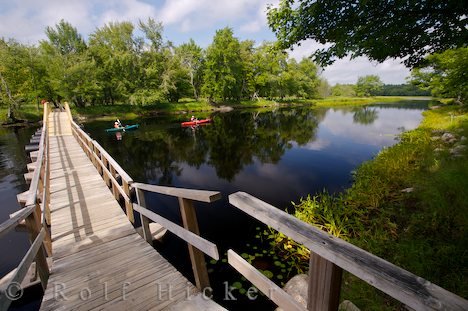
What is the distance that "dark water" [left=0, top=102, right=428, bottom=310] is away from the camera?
6613mm

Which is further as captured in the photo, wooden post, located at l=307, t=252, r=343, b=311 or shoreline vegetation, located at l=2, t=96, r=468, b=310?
shoreline vegetation, located at l=2, t=96, r=468, b=310

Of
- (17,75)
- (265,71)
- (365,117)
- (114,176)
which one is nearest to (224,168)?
(114,176)

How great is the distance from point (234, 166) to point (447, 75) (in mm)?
19590

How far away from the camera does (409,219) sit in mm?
6195

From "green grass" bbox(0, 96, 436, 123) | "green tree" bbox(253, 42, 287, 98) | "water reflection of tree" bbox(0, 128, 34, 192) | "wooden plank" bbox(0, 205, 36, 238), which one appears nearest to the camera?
"wooden plank" bbox(0, 205, 36, 238)

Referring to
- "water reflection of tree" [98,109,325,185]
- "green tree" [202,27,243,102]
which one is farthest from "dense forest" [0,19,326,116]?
"water reflection of tree" [98,109,325,185]

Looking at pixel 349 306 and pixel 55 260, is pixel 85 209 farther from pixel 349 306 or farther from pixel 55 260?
pixel 349 306

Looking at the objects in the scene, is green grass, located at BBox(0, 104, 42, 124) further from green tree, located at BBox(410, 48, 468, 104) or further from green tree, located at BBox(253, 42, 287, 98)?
green tree, located at BBox(253, 42, 287, 98)

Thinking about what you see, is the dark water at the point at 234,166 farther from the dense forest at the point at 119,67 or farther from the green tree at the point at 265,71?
the green tree at the point at 265,71

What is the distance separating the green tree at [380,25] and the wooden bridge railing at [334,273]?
5.54 m

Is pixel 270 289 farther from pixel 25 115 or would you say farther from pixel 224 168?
pixel 25 115

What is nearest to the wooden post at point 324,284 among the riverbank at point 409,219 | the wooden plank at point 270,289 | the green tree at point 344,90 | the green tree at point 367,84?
the wooden plank at point 270,289

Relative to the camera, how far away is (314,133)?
24906 millimetres

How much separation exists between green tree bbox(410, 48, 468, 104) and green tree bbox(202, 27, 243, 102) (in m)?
33.6
